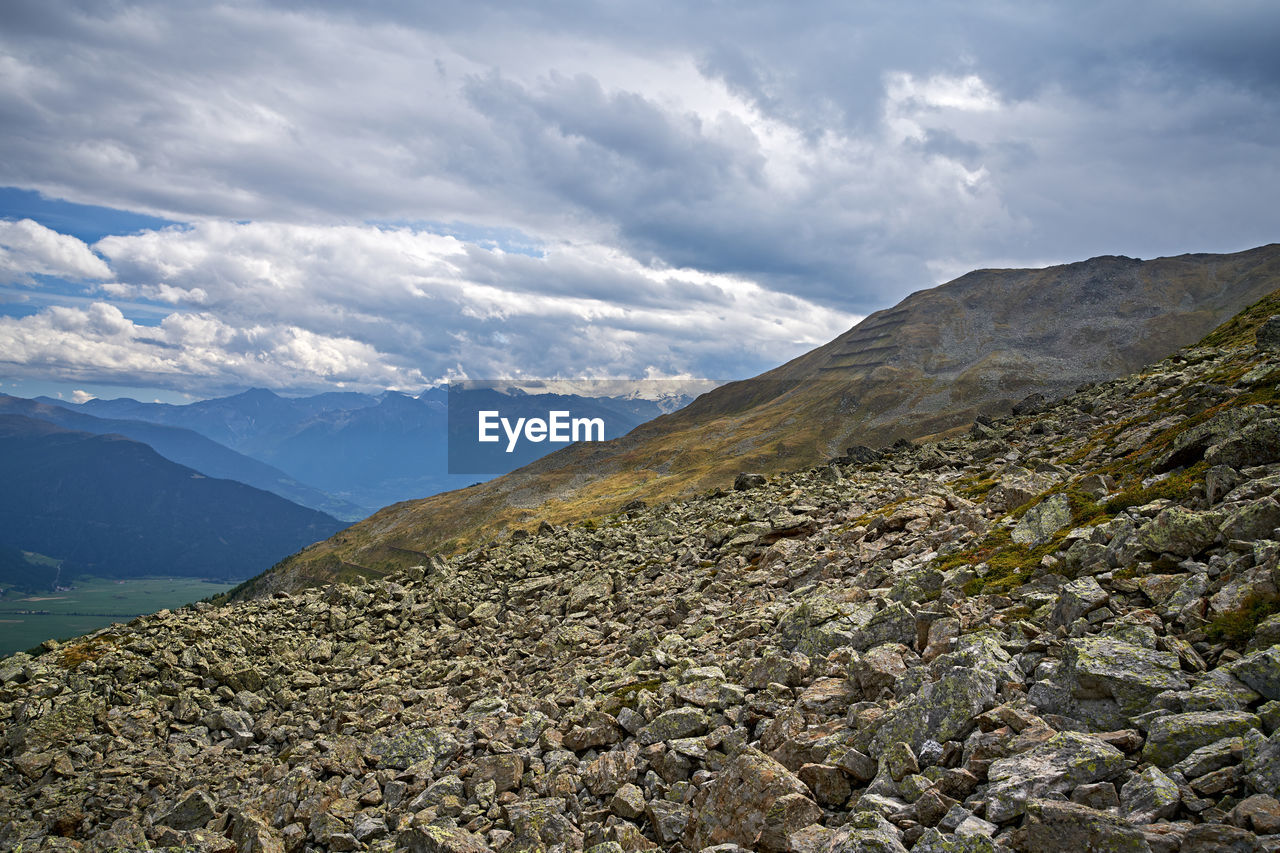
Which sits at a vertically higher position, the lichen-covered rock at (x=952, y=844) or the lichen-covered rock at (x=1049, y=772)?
the lichen-covered rock at (x=1049, y=772)

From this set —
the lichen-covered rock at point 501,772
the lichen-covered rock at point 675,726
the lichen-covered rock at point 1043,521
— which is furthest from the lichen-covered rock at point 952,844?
the lichen-covered rock at point 1043,521

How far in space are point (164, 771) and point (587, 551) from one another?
1089 inches

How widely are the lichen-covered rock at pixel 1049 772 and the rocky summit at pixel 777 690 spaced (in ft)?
0.16

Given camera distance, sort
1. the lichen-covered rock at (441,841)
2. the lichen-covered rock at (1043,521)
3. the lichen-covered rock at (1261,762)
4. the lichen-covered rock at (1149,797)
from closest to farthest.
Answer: the lichen-covered rock at (1261,762) < the lichen-covered rock at (1149,797) < the lichen-covered rock at (441,841) < the lichen-covered rock at (1043,521)

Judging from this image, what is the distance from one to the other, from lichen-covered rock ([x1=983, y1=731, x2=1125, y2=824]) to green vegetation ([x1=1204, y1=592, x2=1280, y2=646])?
4.03 m

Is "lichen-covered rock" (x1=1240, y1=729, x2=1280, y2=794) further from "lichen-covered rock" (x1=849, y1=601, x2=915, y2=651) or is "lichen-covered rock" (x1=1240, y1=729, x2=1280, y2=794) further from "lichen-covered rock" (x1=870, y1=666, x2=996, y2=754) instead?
"lichen-covered rock" (x1=849, y1=601, x2=915, y2=651)

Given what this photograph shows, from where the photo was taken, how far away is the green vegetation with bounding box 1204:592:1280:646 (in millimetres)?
13102

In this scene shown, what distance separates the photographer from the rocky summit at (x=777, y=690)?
1193 cm

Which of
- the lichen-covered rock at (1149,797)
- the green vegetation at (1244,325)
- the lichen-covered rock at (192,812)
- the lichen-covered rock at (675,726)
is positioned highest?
the green vegetation at (1244,325)

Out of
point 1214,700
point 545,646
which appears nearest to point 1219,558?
point 1214,700

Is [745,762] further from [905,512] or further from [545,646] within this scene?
[905,512]

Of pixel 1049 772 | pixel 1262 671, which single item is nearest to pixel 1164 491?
pixel 1262 671

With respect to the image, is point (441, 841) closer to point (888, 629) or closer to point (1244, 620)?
point (888, 629)

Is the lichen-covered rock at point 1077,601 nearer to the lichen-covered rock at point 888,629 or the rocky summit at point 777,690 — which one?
the rocky summit at point 777,690
